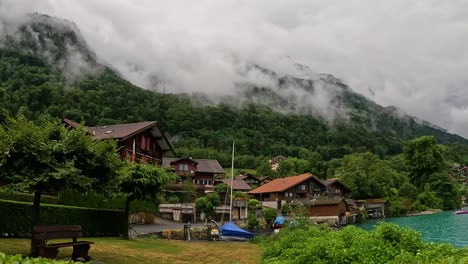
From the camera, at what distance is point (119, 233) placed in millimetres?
29375

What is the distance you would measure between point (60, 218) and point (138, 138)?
74.1 ft

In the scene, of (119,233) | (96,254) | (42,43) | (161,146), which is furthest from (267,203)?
(42,43)

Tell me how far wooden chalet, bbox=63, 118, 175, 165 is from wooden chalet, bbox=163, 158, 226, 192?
18779 mm

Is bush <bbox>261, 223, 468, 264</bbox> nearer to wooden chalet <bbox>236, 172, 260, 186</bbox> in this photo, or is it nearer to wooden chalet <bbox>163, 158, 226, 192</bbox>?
wooden chalet <bbox>163, 158, 226, 192</bbox>

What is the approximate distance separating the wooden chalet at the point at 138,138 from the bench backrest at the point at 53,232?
27741 mm

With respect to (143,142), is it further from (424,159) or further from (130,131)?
(424,159)

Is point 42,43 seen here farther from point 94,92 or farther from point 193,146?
point 193,146

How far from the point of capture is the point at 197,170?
260ft

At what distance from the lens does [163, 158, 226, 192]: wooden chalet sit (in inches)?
2916

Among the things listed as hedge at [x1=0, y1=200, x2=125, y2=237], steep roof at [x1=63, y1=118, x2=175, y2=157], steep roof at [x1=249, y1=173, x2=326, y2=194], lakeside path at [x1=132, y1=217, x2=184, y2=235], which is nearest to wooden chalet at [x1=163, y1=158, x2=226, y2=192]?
steep roof at [x1=249, y1=173, x2=326, y2=194]

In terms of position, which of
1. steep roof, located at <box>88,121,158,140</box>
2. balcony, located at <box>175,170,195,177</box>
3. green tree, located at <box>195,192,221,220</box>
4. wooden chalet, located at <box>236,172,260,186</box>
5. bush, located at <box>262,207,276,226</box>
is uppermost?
steep roof, located at <box>88,121,158,140</box>

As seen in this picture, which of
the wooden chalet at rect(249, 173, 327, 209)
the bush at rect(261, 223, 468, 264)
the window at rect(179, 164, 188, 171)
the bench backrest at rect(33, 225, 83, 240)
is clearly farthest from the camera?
the wooden chalet at rect(249, 173, 327, 209)

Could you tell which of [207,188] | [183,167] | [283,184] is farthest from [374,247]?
[283,184]

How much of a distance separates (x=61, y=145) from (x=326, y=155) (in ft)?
581
